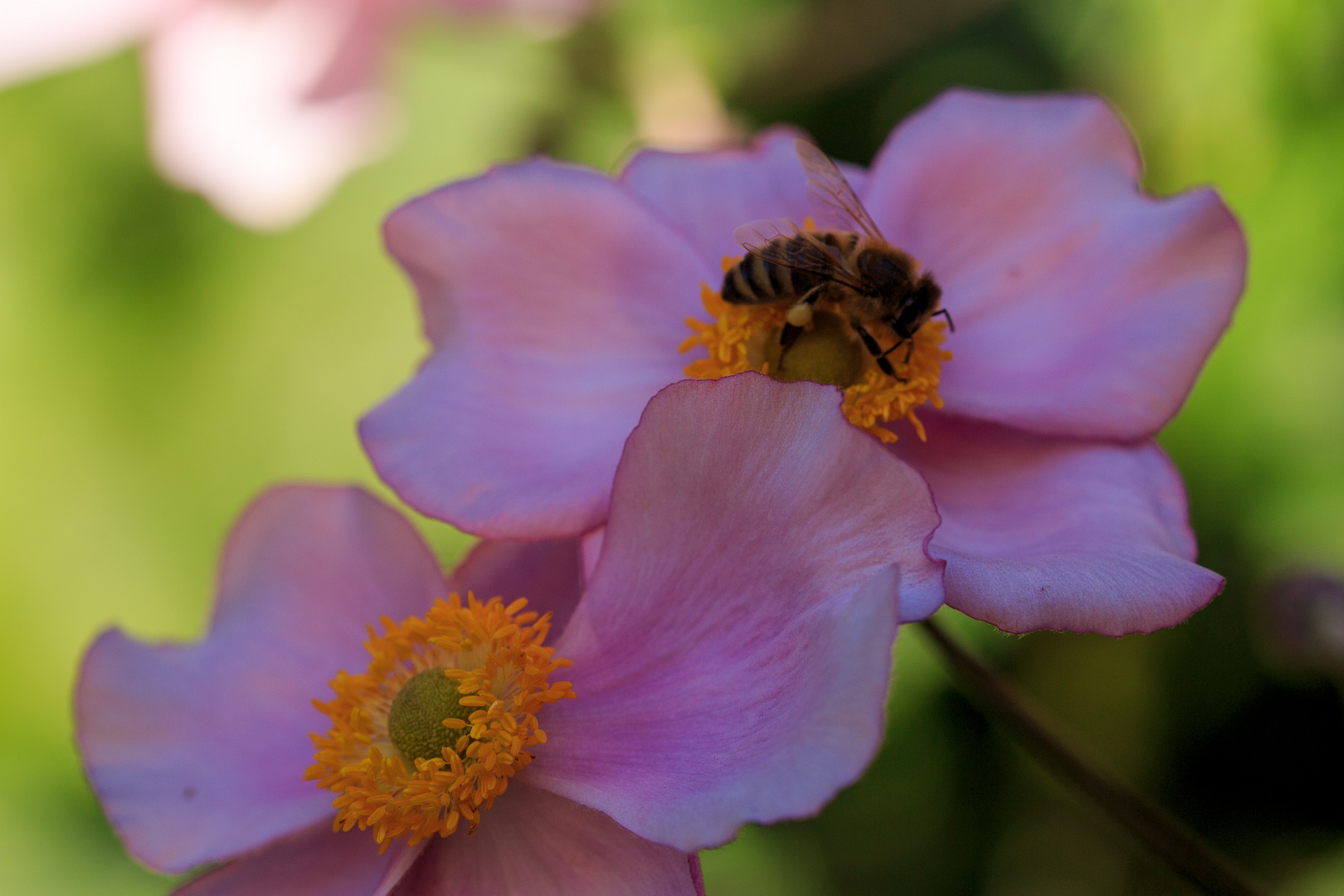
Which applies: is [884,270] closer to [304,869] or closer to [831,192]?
[831,192]

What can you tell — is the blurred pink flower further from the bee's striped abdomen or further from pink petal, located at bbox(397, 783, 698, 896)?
pink petal, located at bbox(397, 783, 698, 896)

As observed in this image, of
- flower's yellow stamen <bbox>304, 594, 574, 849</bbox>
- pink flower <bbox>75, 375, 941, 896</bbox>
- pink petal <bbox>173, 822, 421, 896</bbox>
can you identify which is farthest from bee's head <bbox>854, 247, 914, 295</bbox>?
pink petal <bbox>173, 822, 421, 896</bbox>

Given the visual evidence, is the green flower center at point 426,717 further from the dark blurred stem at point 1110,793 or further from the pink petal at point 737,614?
the dark blurred stem at point 1110,793

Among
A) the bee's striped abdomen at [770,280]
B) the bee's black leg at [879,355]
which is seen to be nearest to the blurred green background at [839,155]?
the bee's black leg at [879,355]

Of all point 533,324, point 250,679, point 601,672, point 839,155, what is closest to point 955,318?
point 533,324

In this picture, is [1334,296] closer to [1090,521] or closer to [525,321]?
[1090,521]

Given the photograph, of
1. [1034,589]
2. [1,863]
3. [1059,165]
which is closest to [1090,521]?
[1034,589]
